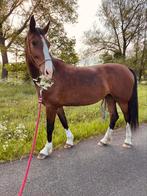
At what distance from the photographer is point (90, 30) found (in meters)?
23.7

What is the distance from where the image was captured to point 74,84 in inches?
121

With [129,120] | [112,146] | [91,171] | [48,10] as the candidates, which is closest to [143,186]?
[91,171]

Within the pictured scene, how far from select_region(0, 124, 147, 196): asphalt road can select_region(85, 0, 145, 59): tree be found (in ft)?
68.9

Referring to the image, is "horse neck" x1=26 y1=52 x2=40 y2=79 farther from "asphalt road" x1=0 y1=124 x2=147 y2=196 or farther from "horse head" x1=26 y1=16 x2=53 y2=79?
"asphalt road" x1=0 y1=124 x2=147 y2=196

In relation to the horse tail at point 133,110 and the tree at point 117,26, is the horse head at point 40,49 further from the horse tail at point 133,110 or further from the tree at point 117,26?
the tree at point 117,26

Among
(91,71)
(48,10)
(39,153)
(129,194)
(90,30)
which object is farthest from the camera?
(90,30)

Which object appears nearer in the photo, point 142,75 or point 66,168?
point 66,168

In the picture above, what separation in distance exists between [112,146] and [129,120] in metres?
0.51

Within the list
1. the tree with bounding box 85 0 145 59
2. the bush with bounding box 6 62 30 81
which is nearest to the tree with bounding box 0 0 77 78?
the bush with bounding box 6 62 30 81

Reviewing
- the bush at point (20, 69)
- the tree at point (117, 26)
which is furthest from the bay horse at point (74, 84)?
the tree at point (117, 26)

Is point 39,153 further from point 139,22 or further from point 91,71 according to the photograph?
point 139,22

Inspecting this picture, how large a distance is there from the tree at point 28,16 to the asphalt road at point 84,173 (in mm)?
11794

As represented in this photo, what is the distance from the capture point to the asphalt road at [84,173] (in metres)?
2.16

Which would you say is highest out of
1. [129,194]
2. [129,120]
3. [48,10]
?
[48,10]
